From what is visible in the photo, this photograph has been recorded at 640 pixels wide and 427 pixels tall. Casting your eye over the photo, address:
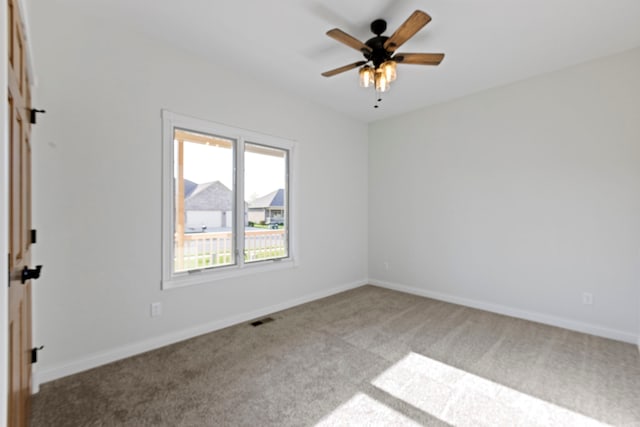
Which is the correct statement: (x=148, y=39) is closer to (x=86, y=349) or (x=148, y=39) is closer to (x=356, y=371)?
(x=86, y=349)

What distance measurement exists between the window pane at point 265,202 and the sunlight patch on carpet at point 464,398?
2.05m

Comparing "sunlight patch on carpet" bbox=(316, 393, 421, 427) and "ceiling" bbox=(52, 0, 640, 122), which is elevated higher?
"ceiling" bbox=(52, 0, 640, 122)

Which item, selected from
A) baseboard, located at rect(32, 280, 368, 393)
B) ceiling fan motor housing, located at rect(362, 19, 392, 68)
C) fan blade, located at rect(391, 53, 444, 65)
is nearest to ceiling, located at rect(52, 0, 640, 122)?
ceiling fan motor housing, located at rect(362, 19, 392, 68)

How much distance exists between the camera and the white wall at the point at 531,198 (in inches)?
113

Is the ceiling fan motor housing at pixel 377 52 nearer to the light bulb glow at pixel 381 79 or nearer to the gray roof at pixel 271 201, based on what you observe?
the light bulb glow at pixel 381 79

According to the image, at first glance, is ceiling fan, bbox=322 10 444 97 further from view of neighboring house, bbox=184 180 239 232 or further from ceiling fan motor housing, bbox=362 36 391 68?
view of neighboring house, bbox=184 180 239 232

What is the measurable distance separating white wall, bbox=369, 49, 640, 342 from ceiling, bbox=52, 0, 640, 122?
0.39m

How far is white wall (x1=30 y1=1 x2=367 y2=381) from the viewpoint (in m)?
2.15

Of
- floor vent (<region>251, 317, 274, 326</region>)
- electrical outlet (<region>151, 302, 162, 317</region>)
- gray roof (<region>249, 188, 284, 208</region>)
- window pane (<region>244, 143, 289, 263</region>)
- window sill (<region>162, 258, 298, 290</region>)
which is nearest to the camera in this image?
electrical outlet (<region>151, 302, 162, 317</region>)

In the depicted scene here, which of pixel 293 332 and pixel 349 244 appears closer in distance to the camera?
pixel 293 332

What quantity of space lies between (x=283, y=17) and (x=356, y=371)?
2.99 metres

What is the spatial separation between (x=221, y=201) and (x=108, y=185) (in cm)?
109

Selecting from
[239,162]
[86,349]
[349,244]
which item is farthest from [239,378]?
[349,244]

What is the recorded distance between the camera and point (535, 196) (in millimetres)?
3361
